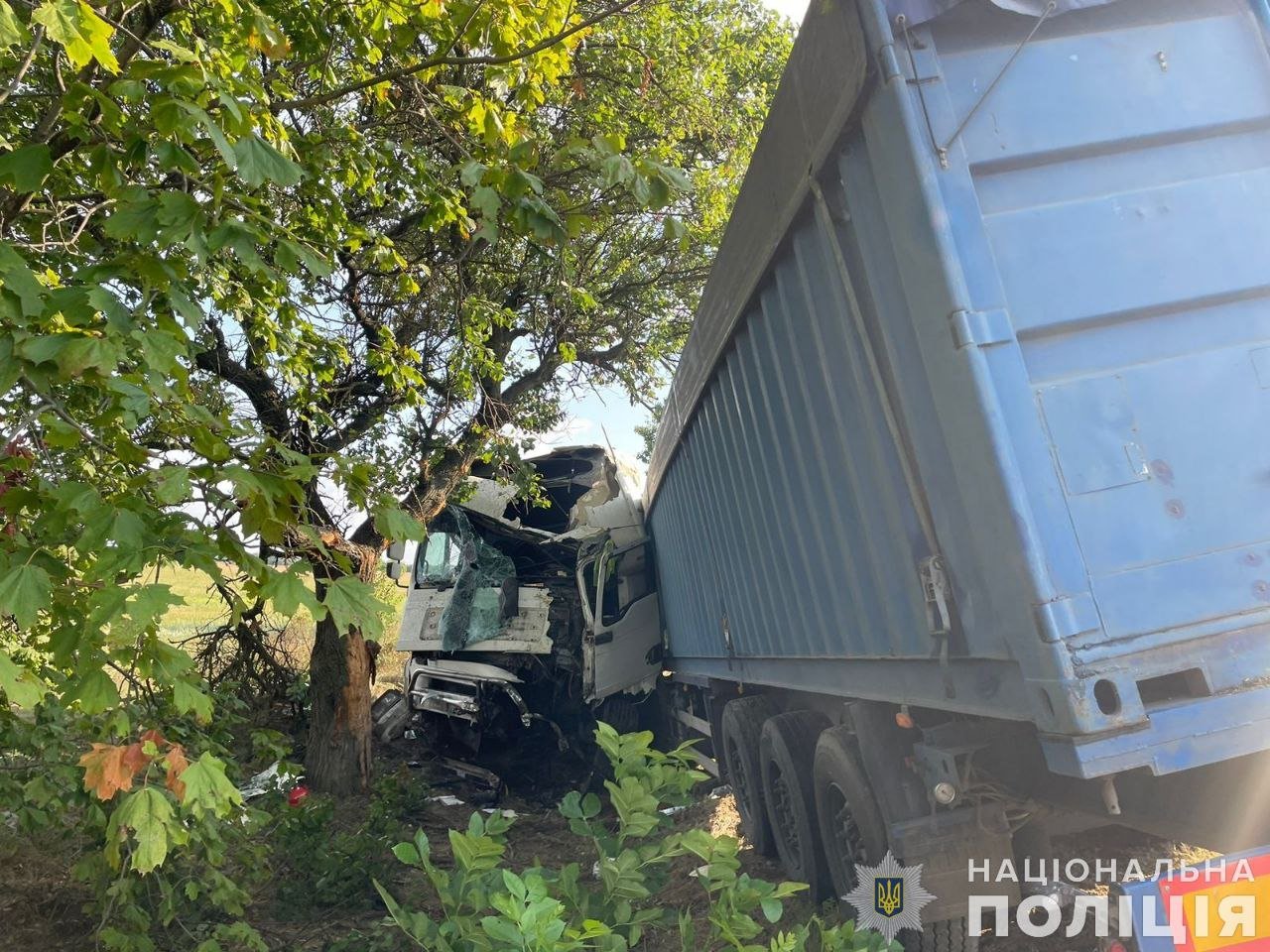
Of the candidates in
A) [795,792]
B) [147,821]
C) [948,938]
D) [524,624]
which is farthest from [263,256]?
[524,624]

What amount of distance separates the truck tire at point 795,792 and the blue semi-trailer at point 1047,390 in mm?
1230

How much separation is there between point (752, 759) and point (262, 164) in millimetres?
4374

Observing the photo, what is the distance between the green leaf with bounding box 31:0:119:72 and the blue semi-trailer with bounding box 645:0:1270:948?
1.88m

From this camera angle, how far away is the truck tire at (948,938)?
3005mm

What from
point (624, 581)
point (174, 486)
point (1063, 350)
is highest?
point (624, 581)

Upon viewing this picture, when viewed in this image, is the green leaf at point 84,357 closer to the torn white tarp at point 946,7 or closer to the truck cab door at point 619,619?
the torn white tarp at point 946,7

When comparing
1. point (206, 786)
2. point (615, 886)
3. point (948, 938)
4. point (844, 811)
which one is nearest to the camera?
point (206, 786)

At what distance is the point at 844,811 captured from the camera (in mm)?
3750

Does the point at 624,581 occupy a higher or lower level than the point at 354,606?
higher

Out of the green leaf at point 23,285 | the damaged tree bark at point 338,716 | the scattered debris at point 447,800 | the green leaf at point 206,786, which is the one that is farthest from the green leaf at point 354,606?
the scattered debris at point 447,800

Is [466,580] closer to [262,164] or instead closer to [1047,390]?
[262,164]

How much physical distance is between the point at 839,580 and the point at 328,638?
664 cm

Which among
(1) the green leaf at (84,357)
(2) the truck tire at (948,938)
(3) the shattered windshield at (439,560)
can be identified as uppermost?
(3) the shattered windshield at (439,560)

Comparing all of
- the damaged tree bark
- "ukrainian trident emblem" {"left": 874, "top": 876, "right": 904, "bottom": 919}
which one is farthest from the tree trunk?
"ukrainian trident emblem" {"left": 874, "top": 876, "right": 904, "bottom": 919}
